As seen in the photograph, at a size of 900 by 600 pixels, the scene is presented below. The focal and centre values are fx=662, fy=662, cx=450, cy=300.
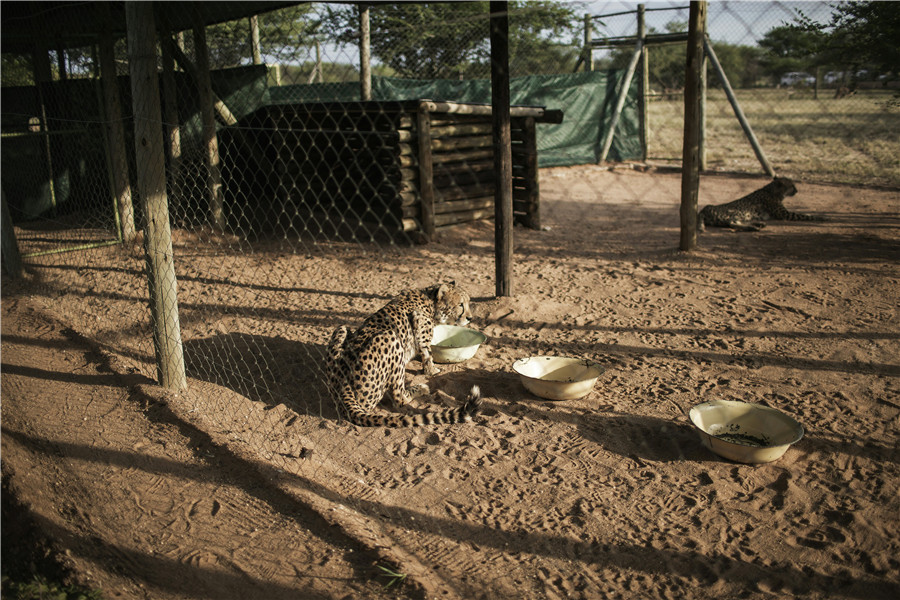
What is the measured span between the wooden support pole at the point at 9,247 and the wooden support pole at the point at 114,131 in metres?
1.38

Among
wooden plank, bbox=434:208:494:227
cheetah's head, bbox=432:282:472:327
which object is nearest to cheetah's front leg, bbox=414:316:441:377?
cheetah's head, bbox=432:282:472:327

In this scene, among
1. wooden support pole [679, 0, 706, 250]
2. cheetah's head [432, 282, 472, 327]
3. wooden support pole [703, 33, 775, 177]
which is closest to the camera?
cheetah's head [432, 282, 472, 327]

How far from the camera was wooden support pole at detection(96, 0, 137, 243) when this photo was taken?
859 cm

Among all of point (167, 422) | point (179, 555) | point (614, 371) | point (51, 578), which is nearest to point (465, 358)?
point (614, 371)

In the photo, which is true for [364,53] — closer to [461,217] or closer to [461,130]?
[461,130]

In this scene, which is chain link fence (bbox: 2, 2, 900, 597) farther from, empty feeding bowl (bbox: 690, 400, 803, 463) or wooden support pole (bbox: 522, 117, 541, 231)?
empty feeding bowl (bbox: 690, 400, 803, 463)

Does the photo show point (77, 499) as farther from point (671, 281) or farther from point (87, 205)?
point (87, 205)

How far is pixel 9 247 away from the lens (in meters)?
8.17

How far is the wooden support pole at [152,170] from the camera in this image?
14.6 ft

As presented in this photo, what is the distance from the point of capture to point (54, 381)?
5.24 m

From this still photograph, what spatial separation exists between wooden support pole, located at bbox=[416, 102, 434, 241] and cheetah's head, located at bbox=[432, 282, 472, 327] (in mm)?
3385

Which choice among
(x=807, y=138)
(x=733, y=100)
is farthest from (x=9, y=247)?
(x=807, y=138)

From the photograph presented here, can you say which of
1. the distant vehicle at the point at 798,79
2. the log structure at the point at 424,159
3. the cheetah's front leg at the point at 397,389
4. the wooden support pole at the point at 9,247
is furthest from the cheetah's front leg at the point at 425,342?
the distant vehicle at the point at 798,79

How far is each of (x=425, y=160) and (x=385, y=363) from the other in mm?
4557
